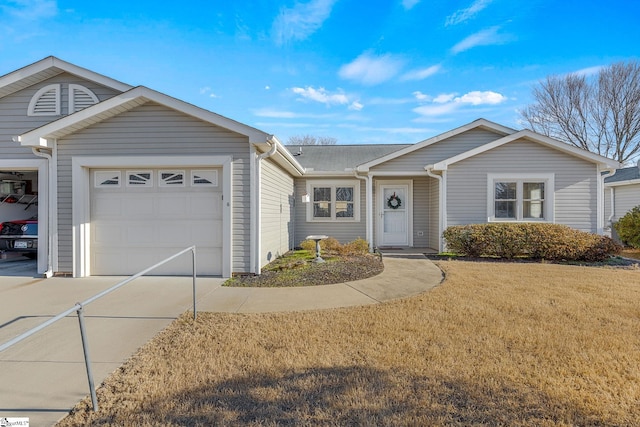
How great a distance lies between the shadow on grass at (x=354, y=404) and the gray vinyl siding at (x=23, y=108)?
26.9 ft

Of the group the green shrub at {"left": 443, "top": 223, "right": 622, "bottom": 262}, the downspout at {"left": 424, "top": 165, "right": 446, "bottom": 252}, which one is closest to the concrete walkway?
the green shrub at {"left": 443, "top": 223, "right": 622, "bottom": 262}

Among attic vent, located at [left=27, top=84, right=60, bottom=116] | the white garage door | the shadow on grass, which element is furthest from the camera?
attic vent, located at [left=27, top=84, right=60, bottom=116]

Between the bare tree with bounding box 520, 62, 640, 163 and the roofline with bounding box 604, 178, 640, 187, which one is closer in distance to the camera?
the roofline with bounding box 604, 178, 640, 187

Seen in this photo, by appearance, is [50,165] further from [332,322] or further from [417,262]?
[417,262]

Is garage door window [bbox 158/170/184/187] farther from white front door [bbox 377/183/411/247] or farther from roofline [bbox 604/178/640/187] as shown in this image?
roofline [bbox 604/178/640/187]

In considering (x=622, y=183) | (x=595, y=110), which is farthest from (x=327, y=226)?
(x=595, y=110)

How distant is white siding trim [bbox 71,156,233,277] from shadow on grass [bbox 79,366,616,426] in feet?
13.7

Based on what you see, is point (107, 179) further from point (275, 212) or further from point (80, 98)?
point (275, 212)

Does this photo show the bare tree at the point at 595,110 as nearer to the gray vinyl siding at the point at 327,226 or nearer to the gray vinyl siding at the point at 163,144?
the gray vinyl siding at the point at 327,226

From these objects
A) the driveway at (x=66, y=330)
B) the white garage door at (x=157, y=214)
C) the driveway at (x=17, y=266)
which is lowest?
the driveway at (x=66, y=330)

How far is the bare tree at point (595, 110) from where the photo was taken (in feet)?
68.4

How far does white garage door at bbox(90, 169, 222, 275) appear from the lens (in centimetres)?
680

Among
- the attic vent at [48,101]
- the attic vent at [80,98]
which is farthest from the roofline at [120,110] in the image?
the attic vent at [48,101]

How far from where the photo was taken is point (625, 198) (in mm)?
15742
